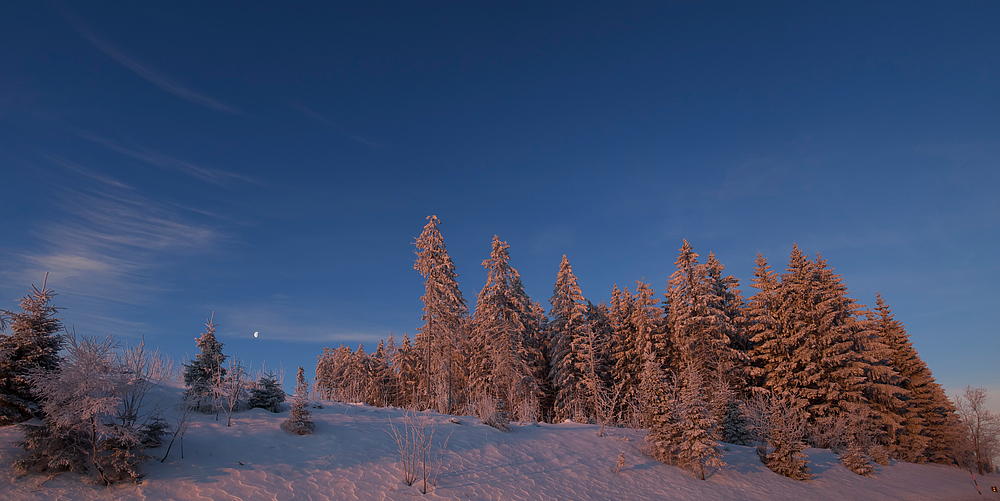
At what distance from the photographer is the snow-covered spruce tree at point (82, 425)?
746cm

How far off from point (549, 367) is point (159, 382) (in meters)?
28.7

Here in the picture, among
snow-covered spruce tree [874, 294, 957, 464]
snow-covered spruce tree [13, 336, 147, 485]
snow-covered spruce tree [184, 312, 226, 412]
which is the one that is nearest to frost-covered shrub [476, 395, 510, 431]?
snow-covered spruce tree [184, 312, 226, 412]

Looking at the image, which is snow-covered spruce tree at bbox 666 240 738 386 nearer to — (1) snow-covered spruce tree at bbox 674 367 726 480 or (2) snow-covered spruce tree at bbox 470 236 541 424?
(2) snow-covered spruce tree at bbox 470 236 541 424

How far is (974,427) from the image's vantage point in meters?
35.2

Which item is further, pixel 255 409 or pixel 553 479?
pixel 255 409

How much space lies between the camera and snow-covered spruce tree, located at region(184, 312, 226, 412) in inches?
476

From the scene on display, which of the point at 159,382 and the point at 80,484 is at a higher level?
the point at 159,382

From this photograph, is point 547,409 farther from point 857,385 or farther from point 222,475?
point 222,475

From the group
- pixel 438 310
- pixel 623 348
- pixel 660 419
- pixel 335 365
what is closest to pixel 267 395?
pixel 660 419

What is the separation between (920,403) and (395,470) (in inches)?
1587

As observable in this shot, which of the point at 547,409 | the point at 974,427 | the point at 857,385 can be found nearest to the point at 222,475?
the point at 547,409

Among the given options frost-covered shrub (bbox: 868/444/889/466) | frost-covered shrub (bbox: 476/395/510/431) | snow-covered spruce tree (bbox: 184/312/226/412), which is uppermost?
snow-covered spruce tree (bbox: 184/312/226/412)

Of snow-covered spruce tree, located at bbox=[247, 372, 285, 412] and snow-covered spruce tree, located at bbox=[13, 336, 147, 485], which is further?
snow-covered spruce tree, located at bbox=[247, 372, 285, 412]

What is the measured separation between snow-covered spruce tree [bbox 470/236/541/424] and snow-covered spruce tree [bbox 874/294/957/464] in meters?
24.3
